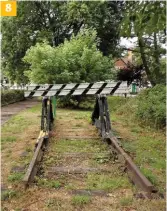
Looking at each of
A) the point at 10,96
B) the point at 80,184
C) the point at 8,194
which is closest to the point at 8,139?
the point at 80,184

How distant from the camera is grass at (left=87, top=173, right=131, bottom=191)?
17.5 ft

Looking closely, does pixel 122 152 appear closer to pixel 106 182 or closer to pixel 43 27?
pixel 106 182

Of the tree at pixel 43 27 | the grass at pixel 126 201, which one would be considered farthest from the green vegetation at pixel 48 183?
the tree at pixel 43 27

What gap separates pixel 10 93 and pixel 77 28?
24.0 feet

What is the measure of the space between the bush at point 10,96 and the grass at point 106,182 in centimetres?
1798

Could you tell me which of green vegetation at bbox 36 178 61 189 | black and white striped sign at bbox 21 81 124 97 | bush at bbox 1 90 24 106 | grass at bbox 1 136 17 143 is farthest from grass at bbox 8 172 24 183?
bush at bbox 1 90 24 106

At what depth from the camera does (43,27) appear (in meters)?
28.6

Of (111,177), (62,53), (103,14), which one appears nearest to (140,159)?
(111,177)

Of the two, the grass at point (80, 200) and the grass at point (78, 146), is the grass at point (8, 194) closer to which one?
the grass at point (80, 200)

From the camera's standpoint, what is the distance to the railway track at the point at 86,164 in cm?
534

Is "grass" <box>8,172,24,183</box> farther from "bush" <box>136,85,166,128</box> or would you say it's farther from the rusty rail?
"bush" <box>136,85,166,128</box>

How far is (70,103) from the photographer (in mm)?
20281

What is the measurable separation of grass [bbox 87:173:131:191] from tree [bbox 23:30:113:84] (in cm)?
1235

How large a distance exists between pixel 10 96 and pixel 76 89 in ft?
56.1
